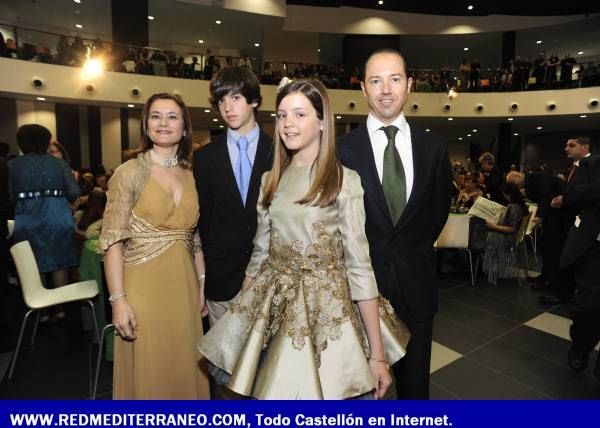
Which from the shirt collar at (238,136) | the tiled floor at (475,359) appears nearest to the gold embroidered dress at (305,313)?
the shirt collar at (238,136)

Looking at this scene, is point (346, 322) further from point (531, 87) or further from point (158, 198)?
point (531, 87)

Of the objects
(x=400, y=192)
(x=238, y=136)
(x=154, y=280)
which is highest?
(x=238, y=136)

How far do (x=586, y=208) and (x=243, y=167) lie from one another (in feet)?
8.10

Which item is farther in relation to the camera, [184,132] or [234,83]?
[184,132]

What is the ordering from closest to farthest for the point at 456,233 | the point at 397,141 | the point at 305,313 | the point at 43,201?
the point at 305,313 → the point at 397,141 → the point at 43,201 → the point at 456,233

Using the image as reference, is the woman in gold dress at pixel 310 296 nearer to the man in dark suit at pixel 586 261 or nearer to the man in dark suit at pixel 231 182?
the man in dark suit at pixel 231 182

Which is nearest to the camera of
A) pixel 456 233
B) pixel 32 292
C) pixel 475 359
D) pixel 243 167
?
pixel 243 167

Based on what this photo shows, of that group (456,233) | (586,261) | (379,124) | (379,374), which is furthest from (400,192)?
(456,233)

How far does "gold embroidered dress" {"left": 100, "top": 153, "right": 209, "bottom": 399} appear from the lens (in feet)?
5.25

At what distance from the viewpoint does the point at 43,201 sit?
3.18m

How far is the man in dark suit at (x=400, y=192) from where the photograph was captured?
148 cm

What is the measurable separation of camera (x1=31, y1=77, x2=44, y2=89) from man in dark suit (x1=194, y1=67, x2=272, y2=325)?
10.4 metres

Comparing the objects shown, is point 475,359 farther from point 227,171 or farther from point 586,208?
point 227,171

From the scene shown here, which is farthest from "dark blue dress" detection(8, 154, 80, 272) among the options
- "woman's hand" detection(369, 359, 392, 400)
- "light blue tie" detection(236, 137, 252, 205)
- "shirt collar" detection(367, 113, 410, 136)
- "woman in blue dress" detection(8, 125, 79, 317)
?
"woman's hand" detection(369, 359, 392, 400)
